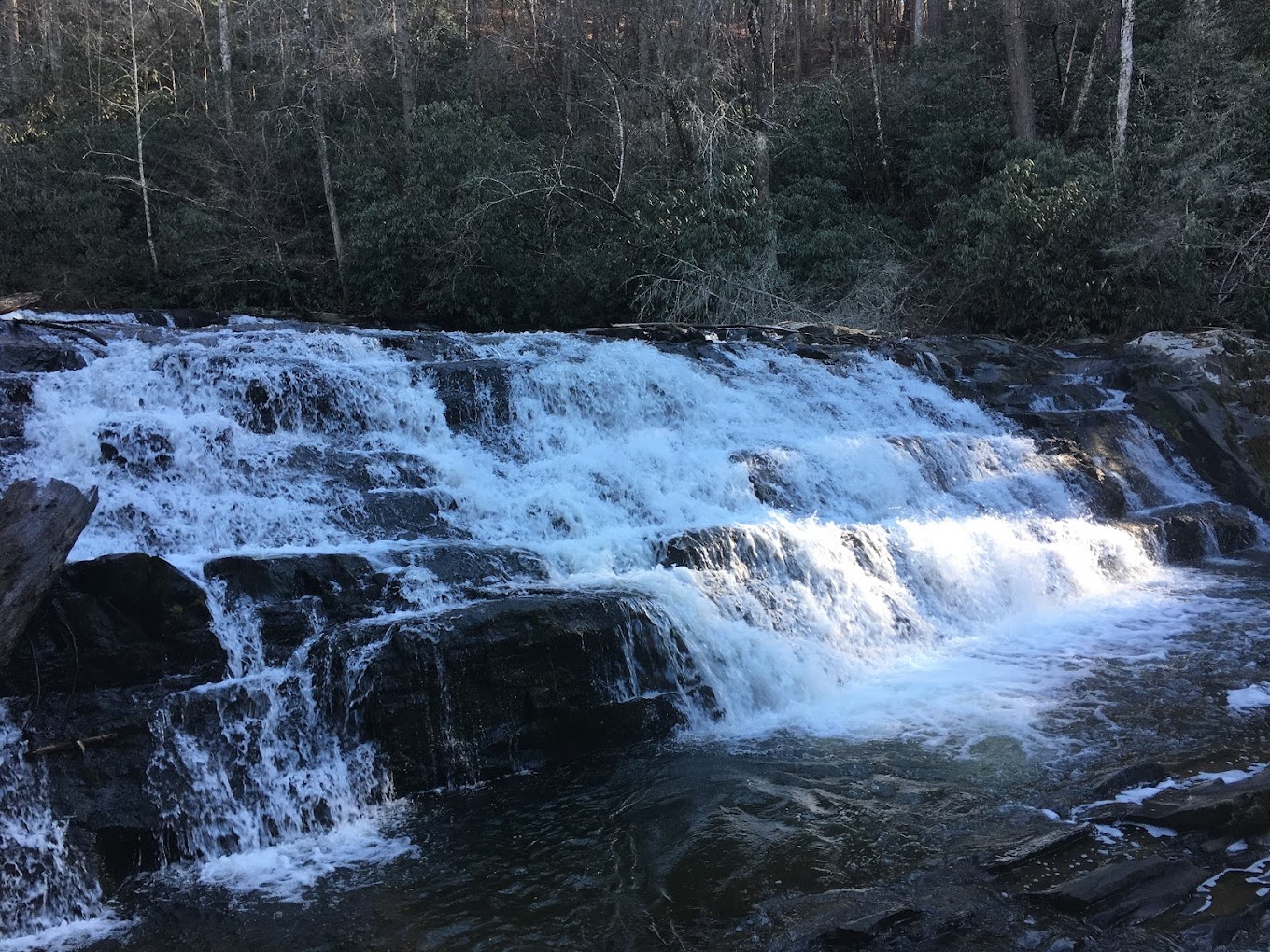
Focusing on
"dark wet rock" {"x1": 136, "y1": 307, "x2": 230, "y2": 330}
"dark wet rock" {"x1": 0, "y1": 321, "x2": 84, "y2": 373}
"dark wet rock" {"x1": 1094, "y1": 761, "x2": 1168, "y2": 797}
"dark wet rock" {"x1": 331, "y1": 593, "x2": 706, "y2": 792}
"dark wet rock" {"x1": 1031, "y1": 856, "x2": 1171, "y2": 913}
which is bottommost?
"dark wet rock" {"x1": 1031, "y1": 856, "x2": 1171, "y2": 913}

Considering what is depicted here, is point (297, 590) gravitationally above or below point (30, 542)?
below

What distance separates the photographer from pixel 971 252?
16.6 m

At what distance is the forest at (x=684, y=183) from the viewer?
16109 millimetres

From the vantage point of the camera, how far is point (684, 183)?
1714cm

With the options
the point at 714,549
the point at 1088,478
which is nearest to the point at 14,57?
the point at 714,549

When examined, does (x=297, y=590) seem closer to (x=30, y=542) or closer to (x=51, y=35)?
(x=30, y=542)

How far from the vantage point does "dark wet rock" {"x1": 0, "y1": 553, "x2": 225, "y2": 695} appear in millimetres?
5074

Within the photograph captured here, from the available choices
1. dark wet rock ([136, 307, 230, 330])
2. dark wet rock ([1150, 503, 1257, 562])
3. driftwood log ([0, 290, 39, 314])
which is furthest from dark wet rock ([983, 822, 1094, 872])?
driftwood log ([0, 290, 39, 314])

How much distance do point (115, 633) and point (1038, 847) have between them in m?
4.88

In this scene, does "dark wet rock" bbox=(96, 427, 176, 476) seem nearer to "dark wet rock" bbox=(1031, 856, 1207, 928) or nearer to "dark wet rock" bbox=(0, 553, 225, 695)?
"dark wet rock" bbox=(0, 553, 225, 695)

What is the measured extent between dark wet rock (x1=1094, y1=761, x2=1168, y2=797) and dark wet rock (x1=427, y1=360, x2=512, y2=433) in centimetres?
615

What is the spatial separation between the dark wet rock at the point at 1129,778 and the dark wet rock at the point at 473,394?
6.15 m

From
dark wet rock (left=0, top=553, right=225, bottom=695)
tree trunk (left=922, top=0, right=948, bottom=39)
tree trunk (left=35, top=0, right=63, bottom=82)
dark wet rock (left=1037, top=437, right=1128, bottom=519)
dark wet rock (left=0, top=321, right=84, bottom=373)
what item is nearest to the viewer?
dark wet rock (left=0, top=553, right=225, bottom=695)

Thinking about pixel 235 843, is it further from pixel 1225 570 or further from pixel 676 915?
pixel 1225 570
